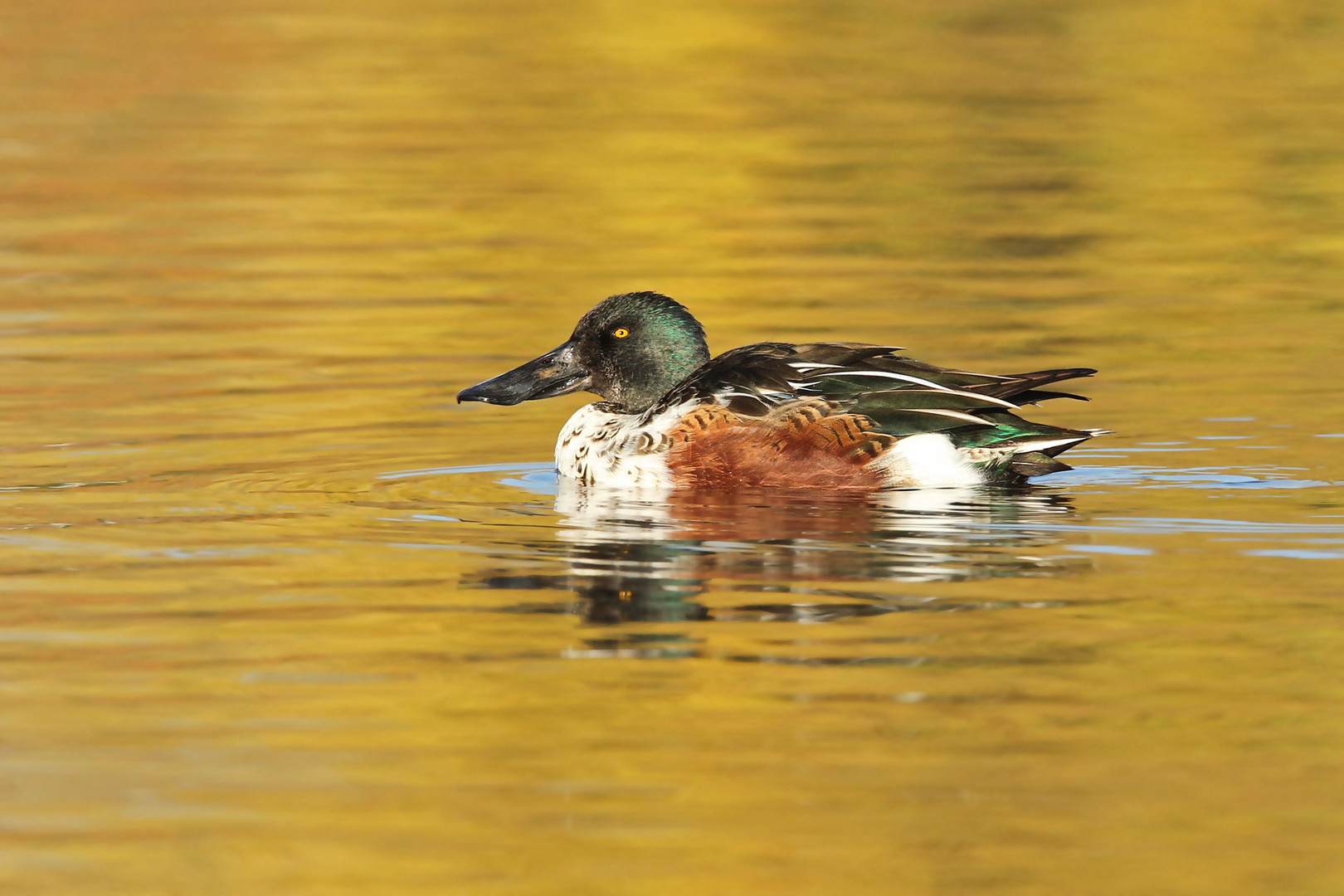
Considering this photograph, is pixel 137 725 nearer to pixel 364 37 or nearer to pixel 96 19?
pixel 364 37

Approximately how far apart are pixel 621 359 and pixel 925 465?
1966 millimetres

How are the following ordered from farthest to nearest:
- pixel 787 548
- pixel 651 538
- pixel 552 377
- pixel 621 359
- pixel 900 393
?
1. pixel 552 377
2. pixel 621 359
3. pixel 900 393
4. pixel 651 538
5. pixel 787 548

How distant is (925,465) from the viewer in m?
9.10

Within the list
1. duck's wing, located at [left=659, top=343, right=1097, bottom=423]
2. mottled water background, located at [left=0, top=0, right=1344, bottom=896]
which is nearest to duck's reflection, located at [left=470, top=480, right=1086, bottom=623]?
mottled water background, located at [left=0, top=0, right=1344, bottom=896]

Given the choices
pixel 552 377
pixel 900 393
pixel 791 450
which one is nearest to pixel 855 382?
pixel 900 393

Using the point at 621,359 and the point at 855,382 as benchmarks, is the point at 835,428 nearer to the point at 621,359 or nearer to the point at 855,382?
the point at 855,382

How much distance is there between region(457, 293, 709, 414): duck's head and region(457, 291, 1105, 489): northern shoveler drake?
2.22 feet

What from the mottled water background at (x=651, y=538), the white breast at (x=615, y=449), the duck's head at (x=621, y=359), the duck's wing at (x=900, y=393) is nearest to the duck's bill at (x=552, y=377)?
the duck's head at (x=621, y=359)

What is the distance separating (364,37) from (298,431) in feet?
64.0

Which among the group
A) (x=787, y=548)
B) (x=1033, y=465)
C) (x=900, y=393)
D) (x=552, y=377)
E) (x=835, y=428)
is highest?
(x=552, y=377)

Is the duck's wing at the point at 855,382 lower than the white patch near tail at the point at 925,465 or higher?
higher

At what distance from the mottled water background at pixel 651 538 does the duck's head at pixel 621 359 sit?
403 millimetres

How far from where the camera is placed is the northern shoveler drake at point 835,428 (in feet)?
29.7

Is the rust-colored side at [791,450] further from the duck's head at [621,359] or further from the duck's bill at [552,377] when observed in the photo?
the duck's bill at [552,377]
